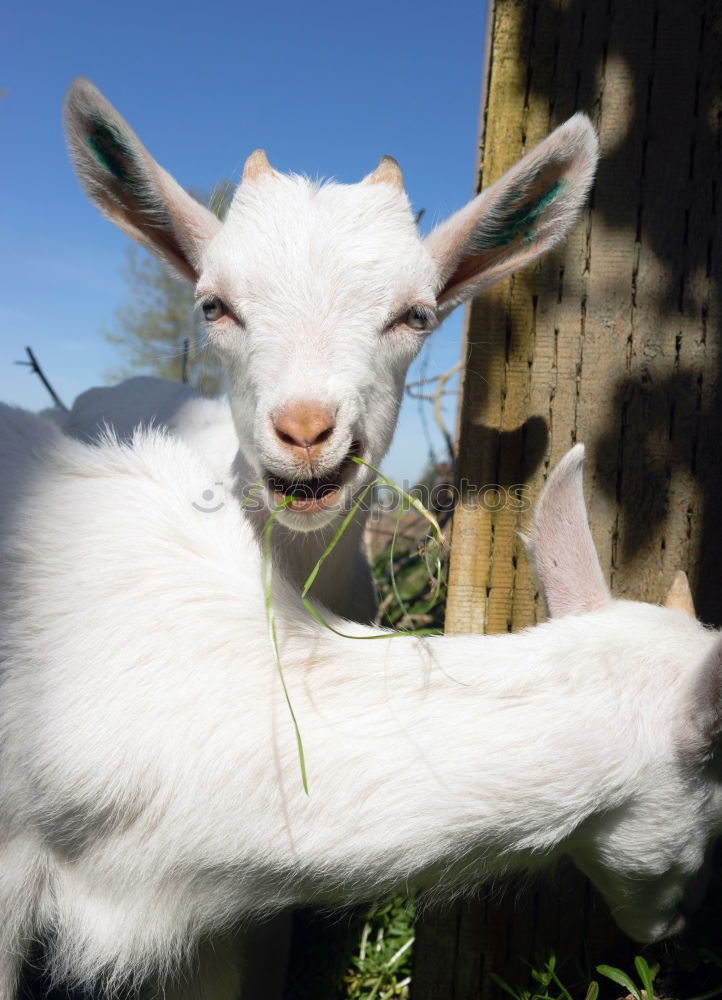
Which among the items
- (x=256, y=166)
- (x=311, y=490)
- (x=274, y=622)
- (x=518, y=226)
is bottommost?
(x=274, y=622)

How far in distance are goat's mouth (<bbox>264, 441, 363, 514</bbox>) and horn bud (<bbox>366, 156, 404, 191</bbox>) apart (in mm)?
1055

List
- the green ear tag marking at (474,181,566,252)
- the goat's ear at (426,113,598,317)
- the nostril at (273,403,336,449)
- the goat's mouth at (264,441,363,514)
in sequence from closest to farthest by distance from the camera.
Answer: the nostril at (273,403,336,449) → the goat's mouth at (264,441,363,514) → the goat's ear at (426,113,598,317) → the green ear tag marking at (474,181,566,252)

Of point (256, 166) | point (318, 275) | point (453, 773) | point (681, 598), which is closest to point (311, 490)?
point (318, 275)

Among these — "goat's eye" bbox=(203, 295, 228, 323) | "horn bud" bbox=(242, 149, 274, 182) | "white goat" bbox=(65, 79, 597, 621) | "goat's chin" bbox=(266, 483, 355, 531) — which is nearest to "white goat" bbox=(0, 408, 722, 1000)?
"goat's chin" bbox=(266, 483, 355, 531)

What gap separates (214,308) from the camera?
2336 mm

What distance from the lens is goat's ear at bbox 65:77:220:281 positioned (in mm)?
2410

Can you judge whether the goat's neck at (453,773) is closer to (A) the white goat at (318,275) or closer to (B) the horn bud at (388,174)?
(A) the white goat at (318,275)

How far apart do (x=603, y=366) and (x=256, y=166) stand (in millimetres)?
1336

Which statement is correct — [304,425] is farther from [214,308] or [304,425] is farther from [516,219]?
[516,219]

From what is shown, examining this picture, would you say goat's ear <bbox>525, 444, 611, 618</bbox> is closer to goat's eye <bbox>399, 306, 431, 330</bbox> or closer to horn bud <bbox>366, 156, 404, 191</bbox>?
goat's eye <bbox>399, 306, 431, 330</bbox>

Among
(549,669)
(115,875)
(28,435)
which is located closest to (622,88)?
(549,669)

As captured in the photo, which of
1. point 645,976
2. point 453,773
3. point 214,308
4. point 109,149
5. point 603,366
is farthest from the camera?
point 603,366

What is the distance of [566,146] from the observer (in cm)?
239

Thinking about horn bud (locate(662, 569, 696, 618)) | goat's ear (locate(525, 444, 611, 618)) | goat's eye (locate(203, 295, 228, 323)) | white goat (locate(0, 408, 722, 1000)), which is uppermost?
goat's eye (locate(203, 295, 228, 323))
